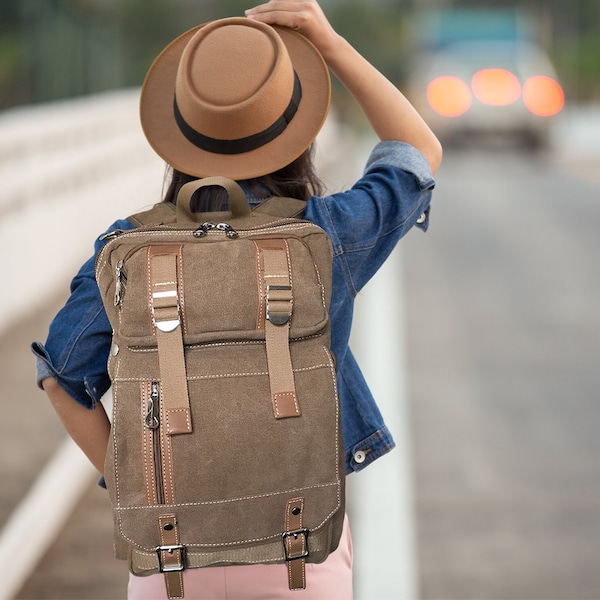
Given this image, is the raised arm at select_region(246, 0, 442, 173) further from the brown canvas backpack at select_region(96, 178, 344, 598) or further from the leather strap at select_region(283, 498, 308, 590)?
the leather strap at select_region(283, 498, 308, 590)

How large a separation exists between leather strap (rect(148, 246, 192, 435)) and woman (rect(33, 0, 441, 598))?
195 millimetres

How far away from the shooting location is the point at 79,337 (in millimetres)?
2326

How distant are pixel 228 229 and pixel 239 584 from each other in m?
0.65

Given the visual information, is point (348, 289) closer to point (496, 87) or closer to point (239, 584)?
point (239, 584)

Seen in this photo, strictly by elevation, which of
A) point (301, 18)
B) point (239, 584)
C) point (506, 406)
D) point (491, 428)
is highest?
point (301, 18)

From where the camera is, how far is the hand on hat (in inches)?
98.7

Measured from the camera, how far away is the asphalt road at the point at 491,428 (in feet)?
16.4

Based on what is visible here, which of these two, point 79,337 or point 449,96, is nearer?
point 79,337

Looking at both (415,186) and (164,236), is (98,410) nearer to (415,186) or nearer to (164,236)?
(164,236)

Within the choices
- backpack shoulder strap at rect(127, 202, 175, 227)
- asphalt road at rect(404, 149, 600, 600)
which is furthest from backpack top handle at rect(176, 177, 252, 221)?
asphalt road at rect(404, 149, 600, 600)

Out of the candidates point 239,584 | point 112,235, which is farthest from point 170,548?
point 112,235

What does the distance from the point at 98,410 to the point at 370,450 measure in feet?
1.77

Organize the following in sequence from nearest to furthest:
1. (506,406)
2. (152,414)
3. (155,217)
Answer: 1. (152,414)
2. (155,217)
3. (506,406)

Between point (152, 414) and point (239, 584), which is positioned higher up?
point (152, 414)
